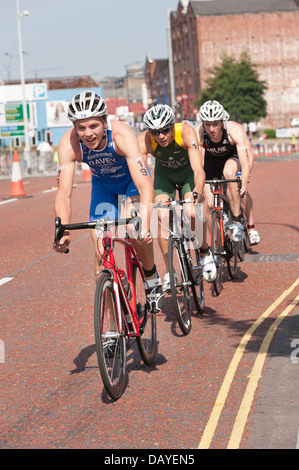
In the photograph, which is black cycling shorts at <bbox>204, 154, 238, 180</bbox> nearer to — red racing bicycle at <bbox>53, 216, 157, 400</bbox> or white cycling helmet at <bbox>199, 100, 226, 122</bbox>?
white cycling helmet at <bbox>199, 100, 226, 122</bbox>

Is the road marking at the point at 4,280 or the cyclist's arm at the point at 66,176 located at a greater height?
the cyclist's arm at the point at 66,176

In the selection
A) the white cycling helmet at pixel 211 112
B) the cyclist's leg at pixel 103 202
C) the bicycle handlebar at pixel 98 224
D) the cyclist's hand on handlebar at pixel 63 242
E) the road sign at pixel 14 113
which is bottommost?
the cyclist's hand on handlebar at pixel 63 242

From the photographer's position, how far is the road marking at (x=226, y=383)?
444cm

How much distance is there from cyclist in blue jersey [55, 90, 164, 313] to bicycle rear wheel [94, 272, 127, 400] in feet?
1.72

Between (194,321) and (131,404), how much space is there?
2.42 m

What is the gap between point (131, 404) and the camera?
511 cm

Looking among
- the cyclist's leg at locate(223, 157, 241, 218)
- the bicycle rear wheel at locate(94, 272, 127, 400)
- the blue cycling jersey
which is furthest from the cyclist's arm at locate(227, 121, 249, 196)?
the bicycle rear wheel at locate(94, 272, 127, 400)

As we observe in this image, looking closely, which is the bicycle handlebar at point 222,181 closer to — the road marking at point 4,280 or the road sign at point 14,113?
the road marking at point 4,280

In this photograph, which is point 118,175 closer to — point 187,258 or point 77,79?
point 187,258

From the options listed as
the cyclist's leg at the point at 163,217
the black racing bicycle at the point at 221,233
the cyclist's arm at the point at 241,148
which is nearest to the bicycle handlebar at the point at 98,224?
the cyclist's leg at the point at 163,217

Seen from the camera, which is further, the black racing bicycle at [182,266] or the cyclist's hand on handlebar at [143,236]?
the black racing bicycle at [182,266]

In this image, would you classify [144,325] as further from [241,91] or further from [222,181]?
[241,91]

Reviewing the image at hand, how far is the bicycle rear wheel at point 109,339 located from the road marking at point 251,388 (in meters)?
0.83

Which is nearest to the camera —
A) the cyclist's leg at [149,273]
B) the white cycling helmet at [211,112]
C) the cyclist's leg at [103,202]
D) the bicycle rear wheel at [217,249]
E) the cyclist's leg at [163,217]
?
the cyclist's leg at [149,273]
